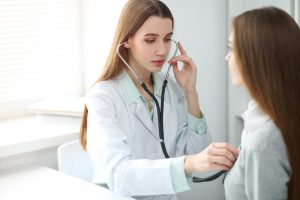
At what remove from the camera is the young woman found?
1219mm

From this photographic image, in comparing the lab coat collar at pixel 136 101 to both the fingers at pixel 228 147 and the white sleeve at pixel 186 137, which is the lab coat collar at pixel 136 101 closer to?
the white sleeve at pixel 186 137

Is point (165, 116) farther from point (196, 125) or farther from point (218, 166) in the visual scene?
point (218, 166)

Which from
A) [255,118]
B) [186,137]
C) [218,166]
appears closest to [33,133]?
[186,137]

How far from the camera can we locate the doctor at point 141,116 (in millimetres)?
1597

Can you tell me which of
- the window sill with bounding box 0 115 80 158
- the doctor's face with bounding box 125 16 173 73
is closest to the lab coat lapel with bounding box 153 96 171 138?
the doctor's face with bounding box 125 16 173 73

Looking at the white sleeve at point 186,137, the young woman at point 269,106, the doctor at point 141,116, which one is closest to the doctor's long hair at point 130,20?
the doctor at point 141,116

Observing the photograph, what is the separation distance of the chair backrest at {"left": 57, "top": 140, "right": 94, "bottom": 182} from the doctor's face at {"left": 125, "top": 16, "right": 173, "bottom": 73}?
1.51ft

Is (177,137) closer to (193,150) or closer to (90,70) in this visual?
(193,150)

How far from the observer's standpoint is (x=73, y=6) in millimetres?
2613

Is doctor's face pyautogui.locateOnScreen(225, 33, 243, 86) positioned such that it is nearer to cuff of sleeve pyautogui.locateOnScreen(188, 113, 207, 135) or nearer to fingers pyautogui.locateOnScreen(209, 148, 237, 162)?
fingers pyautogui.locateOnScreen(209, 148, 237, 162)

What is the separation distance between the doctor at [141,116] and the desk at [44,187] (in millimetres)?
56

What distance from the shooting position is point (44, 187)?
1.79 m

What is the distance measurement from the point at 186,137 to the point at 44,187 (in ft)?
1.78

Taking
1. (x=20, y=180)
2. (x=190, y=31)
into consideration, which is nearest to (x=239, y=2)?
(x=190, y=31)
